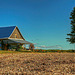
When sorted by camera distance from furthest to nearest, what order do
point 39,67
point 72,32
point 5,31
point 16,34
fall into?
point 16,34
point 5,31
point 72,32
point 39,67

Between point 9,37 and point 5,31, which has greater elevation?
point 5,31

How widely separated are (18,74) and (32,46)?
26.0 m

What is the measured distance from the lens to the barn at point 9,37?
29047 millimetres

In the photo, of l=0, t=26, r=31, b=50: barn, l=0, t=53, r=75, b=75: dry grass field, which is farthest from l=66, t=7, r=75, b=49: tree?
l=0, t=53, r=75, b=75: dry grass field

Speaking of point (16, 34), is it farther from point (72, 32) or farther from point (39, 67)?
point (39, 67)

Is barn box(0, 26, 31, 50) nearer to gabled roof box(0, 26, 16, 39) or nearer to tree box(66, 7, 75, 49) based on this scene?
gabled roof box(0, 26, 16, 39)

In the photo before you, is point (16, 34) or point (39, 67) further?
point (16, 34)

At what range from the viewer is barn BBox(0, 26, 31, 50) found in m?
29.0

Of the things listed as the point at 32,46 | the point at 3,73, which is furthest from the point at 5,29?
the point at 3,73

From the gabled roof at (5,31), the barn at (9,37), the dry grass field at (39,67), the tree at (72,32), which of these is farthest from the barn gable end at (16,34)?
the dry grass field at (39,67)

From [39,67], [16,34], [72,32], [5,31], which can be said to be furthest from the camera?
[16,34]

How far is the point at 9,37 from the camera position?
1153 inches

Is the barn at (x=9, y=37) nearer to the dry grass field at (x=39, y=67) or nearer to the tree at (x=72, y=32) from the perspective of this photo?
the tree at (x=72, y=32)

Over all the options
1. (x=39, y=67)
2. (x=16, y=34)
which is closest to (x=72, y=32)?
(x=16, y=34)
